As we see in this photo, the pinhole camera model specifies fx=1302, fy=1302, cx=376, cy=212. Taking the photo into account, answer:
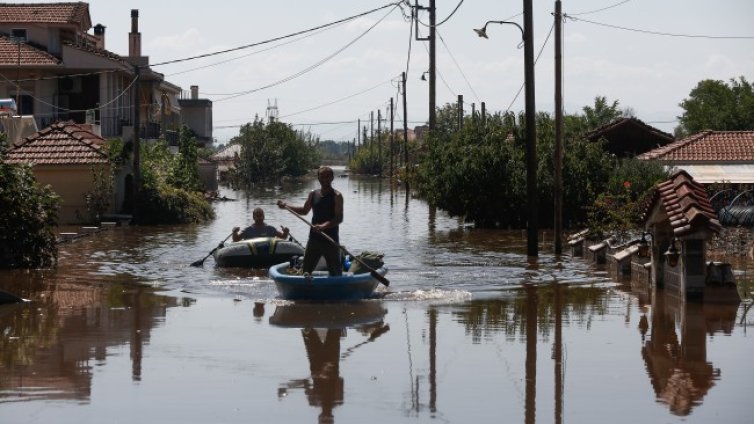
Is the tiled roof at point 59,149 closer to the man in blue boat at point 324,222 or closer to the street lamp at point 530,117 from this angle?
the street lamp at point 530,117

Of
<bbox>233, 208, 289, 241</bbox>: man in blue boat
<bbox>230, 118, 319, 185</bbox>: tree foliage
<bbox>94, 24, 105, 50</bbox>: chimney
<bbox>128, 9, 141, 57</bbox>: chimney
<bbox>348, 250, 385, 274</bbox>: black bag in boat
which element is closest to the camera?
<bbox>348, 250, 385, 274</bbox>: black bag in boat

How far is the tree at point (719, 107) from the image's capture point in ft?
287

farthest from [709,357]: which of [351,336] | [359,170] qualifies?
[359,170]

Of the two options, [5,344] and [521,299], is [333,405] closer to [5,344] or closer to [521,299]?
[5,344]

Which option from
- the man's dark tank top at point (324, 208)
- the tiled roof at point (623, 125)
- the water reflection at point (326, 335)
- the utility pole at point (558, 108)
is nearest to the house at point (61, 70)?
the tiled roof at point (623, 125)

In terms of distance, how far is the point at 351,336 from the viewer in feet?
54.4

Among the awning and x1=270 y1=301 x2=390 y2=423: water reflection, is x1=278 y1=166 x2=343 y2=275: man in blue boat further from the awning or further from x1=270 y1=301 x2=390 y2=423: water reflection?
the awning

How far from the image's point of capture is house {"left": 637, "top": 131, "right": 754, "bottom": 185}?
140ft

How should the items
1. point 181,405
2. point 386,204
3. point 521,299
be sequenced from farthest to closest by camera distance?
point 386,204 < point 521,299 < point 181,405

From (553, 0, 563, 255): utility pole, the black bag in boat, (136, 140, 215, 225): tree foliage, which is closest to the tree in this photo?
(136, 140, 215, 225): tree foliage

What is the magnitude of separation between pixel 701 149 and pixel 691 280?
1094 inches

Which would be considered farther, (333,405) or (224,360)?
(224,360)

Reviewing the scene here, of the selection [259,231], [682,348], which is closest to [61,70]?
[259,231]

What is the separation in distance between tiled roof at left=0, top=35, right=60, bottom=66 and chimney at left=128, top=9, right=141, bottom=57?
27.7 ft
